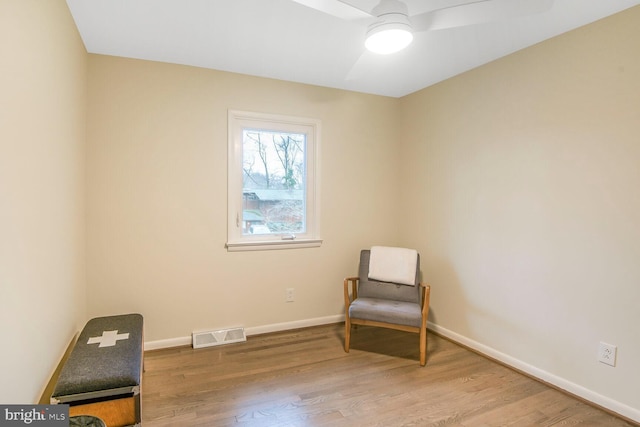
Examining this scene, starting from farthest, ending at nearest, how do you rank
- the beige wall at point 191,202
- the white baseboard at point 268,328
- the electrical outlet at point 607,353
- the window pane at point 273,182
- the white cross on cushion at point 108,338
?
the window pane at point 273,182, the white baseboard at point 268,328, the beige wall at point 191,202, the electrical outlet at point 607,353, the white cross on cushion at point 108,338

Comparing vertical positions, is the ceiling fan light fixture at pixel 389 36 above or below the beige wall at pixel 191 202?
above

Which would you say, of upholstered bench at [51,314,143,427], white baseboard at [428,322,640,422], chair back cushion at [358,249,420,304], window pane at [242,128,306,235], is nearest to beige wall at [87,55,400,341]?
window pane at [242,128,306,235]

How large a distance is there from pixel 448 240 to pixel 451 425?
5.59ft

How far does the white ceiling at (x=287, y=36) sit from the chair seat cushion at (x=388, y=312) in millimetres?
1827

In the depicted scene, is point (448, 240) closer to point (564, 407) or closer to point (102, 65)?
point (564, 407)

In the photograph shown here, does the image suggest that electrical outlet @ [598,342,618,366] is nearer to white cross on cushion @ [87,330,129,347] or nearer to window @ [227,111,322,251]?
window @ [227,111,322,251]

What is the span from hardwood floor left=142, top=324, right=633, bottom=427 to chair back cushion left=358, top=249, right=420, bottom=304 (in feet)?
1.38

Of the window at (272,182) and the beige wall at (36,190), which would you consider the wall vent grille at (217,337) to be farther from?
the beige wall at (36,190)

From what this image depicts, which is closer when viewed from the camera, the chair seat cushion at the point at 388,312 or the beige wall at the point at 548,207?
the beige wall at the point at 548,207

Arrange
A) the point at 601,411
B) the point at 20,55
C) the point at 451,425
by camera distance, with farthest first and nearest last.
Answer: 1. the point at 601,411
2. the point at 451,425
3. the point at 20,55

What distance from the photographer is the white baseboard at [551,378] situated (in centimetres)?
207

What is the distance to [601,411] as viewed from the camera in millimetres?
2129

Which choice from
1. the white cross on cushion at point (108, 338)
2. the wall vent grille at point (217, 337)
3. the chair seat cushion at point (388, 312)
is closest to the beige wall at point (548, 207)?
the chair seat cushion at point (388, 312)

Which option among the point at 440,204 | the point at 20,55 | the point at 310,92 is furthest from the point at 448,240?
the point at 20,55
